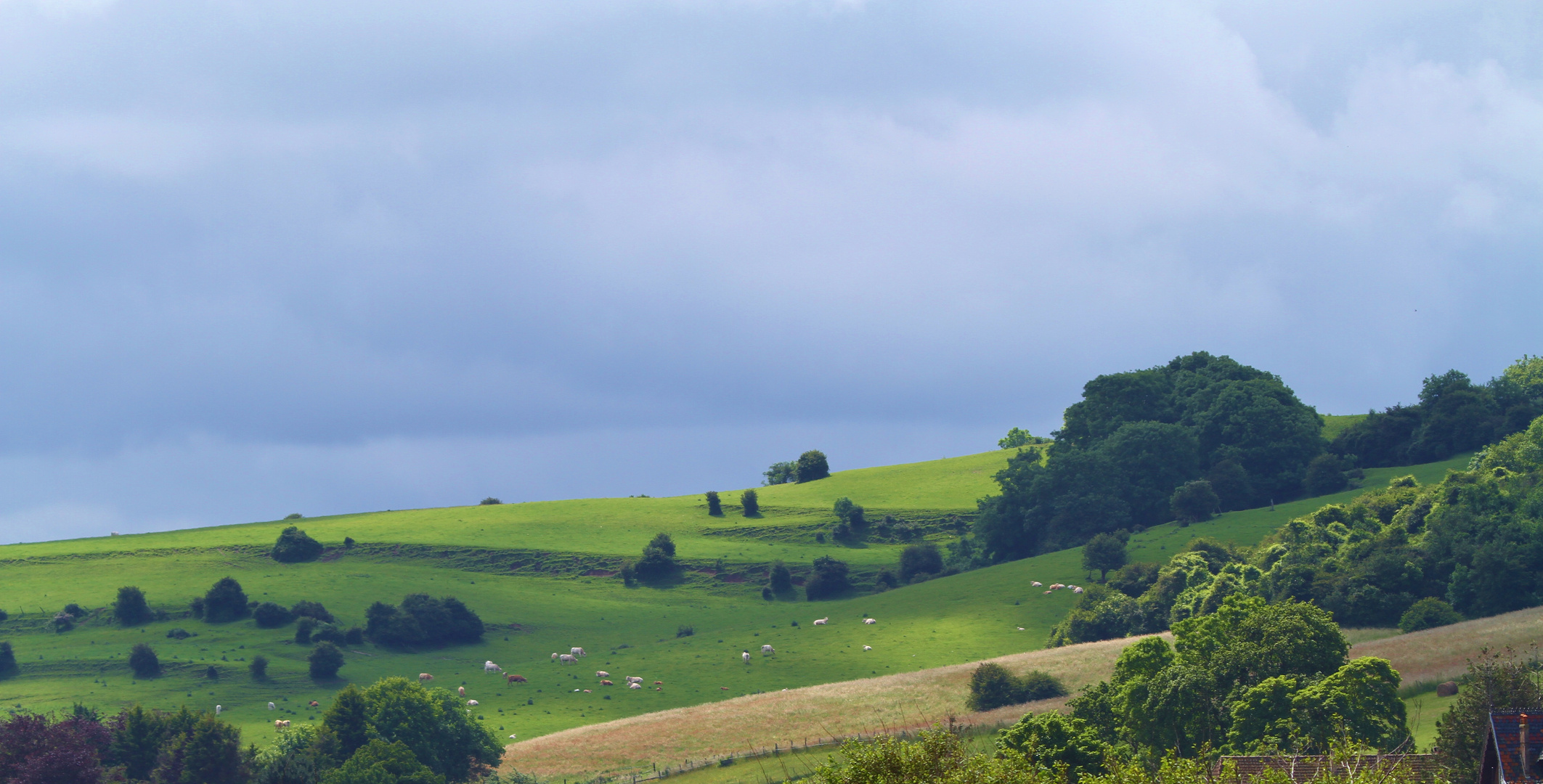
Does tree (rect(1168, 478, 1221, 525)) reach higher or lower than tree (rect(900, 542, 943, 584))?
higher

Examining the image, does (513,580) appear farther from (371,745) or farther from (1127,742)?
(1127,742)

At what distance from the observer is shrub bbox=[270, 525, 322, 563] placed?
144875 millimetres

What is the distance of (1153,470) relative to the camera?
455 feet

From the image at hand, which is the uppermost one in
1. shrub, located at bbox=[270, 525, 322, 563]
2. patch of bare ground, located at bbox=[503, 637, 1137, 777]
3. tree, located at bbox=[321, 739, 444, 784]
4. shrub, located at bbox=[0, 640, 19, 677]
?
shrub, located at bbox=[270, 525, 322, 563]

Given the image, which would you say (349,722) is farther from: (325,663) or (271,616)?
(271,616)

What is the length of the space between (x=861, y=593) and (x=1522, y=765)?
109643 mm

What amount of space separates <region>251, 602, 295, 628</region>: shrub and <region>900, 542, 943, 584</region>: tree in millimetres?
61091

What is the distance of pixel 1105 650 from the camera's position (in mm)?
88812

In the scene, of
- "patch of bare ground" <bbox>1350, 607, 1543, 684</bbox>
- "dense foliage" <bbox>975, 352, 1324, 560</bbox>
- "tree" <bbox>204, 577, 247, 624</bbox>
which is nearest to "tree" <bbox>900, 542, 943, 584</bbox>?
"dense foliage" <bbox>975, 352, 1324, 560</bbox>

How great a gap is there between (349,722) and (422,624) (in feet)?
171

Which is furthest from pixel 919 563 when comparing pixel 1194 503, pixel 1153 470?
pixel 1194 503

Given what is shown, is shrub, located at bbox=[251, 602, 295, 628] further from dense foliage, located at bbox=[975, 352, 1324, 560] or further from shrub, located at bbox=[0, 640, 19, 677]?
dense foliage, located at bbox=[975, 352, 1324, 560]

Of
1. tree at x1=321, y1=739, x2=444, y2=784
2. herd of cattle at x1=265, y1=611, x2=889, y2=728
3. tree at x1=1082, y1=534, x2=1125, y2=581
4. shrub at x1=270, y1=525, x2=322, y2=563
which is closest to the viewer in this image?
tree at x1=321, y1=739, x2=444, y2=784

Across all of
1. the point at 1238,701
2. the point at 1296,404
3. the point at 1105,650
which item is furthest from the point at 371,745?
the point at 1296,404
